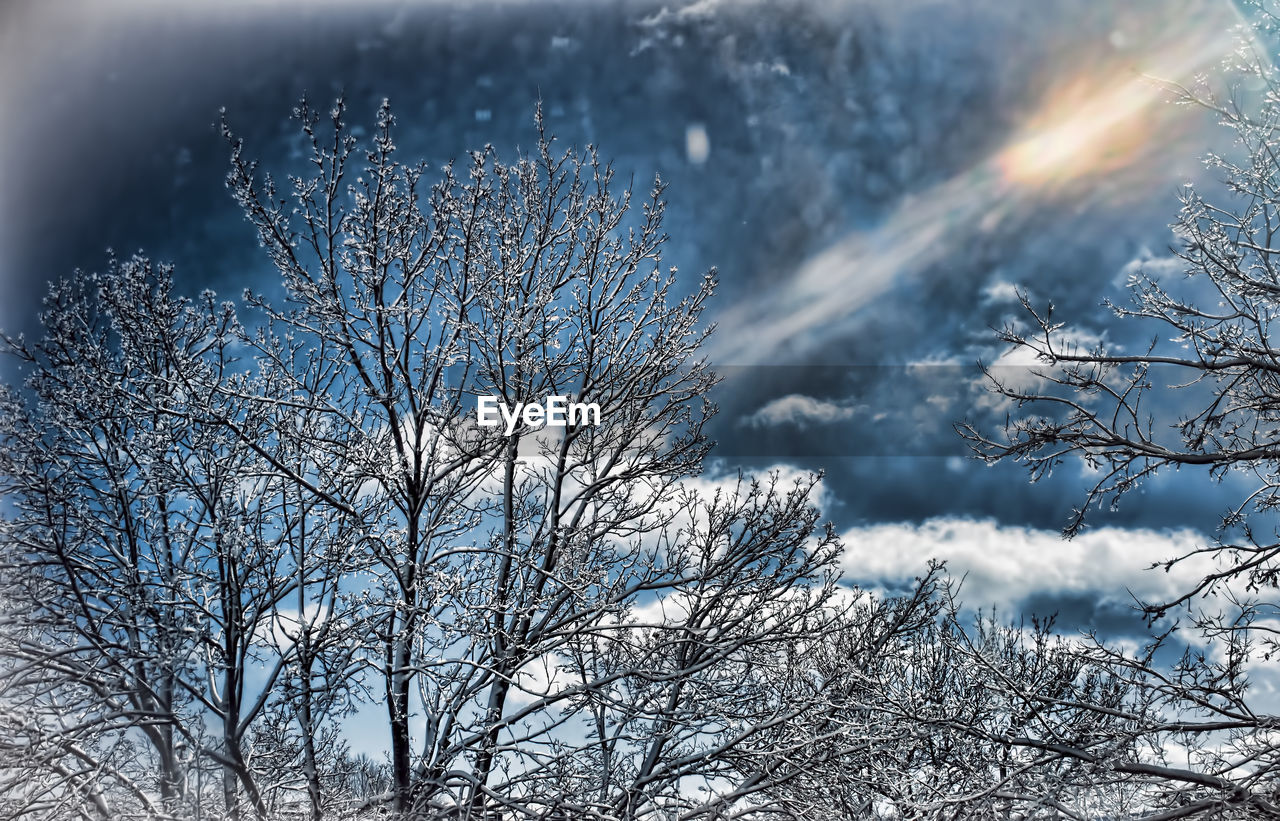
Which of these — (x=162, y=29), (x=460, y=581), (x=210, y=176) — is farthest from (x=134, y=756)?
(x=162, y=29)

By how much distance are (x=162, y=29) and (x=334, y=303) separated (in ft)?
11.0

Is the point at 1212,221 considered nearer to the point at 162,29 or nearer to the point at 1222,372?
the point at 1222,372

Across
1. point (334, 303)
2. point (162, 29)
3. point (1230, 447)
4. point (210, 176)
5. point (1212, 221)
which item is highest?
point (162, 29)

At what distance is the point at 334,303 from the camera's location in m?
5.53

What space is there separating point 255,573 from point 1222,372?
677 cm

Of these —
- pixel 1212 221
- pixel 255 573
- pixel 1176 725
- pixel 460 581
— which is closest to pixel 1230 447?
pixel 1212 221

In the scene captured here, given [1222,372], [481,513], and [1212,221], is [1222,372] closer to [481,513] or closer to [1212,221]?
[1212,221]

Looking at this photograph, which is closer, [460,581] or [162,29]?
[460,581]

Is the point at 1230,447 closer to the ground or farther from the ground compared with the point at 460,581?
farther from the ground

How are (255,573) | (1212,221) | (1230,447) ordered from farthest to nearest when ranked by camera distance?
(255,573), (1230,447), (1212,221)

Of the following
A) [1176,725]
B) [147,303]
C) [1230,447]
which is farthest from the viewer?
[147,303]

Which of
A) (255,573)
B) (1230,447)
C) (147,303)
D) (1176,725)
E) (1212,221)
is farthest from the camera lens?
(147,303)

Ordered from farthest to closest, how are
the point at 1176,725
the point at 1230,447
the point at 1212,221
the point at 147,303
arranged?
the point at 147,303
the point at 1230,447
the point at 1212,221
the point at 1176,725

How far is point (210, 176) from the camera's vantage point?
6805 mm
